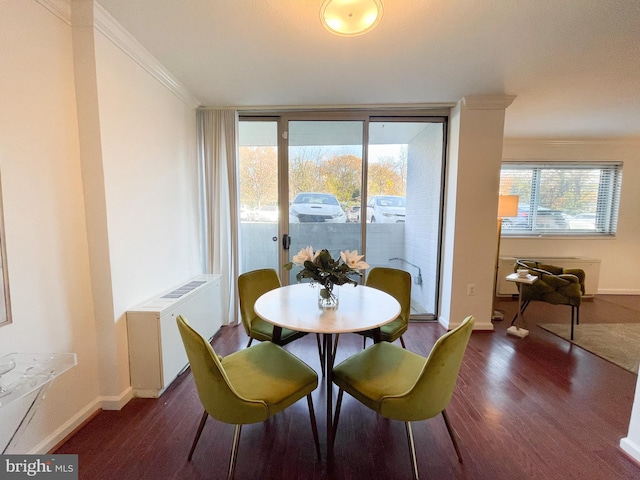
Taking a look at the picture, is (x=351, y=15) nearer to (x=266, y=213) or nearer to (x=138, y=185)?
(x=138, y=185)

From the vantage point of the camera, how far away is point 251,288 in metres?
Result: 2.23

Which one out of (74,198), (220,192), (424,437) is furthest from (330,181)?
(424,437)

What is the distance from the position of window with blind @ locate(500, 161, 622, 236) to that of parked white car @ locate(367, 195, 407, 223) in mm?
2178

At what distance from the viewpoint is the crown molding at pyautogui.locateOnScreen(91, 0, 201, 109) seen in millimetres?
1587

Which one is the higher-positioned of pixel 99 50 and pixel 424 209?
pixel 99 50

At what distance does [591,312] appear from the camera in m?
3.62

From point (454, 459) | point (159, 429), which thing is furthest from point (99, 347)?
point (454, 459)

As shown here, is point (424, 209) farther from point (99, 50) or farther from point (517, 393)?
point (99, 50)

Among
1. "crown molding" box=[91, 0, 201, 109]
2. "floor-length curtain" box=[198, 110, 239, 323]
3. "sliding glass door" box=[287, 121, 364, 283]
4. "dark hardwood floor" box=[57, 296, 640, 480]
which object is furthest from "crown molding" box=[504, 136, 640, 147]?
"crown molding" box=[91, 0, 201, 109]

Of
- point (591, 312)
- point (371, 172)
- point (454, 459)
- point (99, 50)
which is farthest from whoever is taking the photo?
point (591, 312)

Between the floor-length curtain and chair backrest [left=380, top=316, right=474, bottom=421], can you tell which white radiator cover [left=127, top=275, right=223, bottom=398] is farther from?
chair backrest [left=380, top=316, right=474, bottom=421]

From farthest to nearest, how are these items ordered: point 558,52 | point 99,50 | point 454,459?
point 558,52, point 99,50, point 454,459

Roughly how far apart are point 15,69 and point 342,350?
2857mm

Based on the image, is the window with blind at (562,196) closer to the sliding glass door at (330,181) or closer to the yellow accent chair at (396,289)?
the sliding glass door at (330,181)
